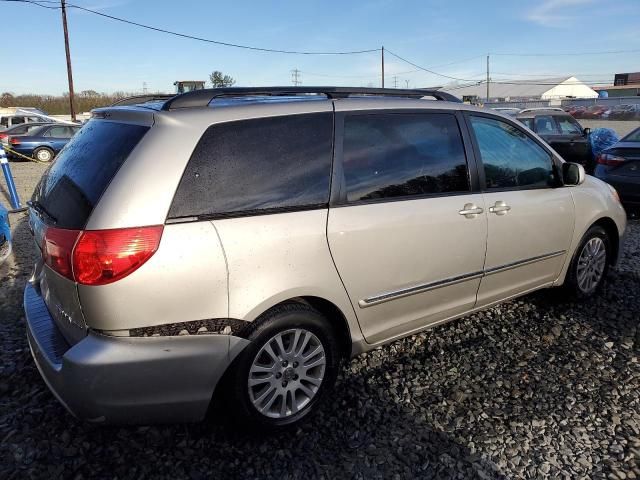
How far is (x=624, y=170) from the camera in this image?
7.20 metres

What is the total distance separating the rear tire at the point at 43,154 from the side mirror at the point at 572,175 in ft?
59.1

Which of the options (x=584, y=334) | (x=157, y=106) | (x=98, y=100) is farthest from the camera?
(x=98, y=100)

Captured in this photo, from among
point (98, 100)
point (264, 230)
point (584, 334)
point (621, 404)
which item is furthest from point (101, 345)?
point (98, 100)

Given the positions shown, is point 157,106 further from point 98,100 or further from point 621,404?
point 98,100

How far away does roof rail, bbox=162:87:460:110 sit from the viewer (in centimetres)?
241

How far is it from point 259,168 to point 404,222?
91 cm

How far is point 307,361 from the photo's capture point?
8.66 feet

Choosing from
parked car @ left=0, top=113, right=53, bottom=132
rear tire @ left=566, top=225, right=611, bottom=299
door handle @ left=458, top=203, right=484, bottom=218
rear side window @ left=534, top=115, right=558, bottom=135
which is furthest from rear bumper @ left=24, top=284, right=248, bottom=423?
parked car @ left=0, top=113, right=53, bottom=132

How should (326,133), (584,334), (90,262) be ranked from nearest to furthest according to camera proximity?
(90,262), (326,133), (584,334)

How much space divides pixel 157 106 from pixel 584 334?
3325mm

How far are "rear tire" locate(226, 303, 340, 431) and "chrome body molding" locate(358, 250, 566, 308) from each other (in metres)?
0.31

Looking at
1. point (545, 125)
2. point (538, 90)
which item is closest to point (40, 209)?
point (545, 125)

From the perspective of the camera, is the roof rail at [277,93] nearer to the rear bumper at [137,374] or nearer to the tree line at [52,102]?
the rear bumper at [137,374]

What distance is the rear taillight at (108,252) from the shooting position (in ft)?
6.70
